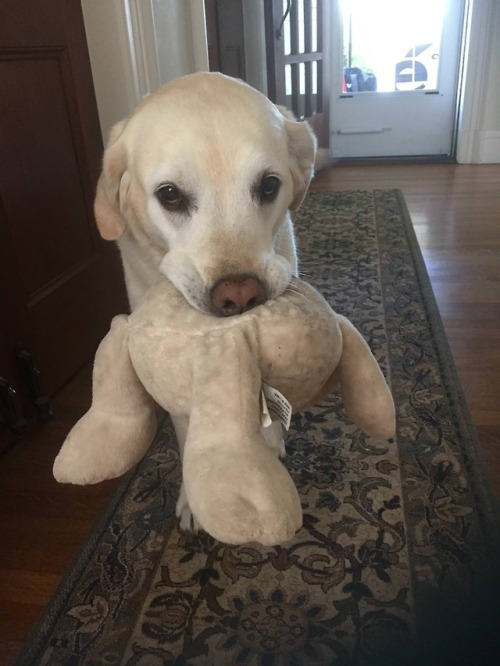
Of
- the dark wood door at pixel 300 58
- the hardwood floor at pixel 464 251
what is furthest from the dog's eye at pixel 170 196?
the dark wood door at pixel 300 58

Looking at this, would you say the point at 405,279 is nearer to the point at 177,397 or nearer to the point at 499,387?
the point at 499,387

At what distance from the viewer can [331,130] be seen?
5805 millimetres

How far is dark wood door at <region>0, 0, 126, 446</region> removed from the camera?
1.64 metres

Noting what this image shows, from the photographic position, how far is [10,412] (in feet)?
5.33

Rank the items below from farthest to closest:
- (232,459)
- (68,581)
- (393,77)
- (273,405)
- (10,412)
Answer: (393,77), (10,412), (68,581), (273,405), (232,459)

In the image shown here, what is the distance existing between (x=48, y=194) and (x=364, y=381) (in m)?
1.35

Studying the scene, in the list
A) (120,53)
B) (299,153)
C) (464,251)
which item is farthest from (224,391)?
(464,251)

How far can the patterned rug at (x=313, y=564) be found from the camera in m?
1.07

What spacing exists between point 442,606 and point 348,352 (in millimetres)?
546

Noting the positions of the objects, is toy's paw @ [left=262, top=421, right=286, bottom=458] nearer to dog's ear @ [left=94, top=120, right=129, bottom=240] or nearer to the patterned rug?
the patterned rug

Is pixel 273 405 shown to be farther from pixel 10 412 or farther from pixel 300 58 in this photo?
pixel 300 58

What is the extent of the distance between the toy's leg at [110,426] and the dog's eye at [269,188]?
16.3 inches

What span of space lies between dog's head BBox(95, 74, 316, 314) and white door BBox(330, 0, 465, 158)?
495 cm

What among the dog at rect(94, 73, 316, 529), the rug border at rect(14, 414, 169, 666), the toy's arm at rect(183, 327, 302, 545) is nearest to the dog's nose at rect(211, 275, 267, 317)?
the dog at rect(94, 73, 316, 529)
